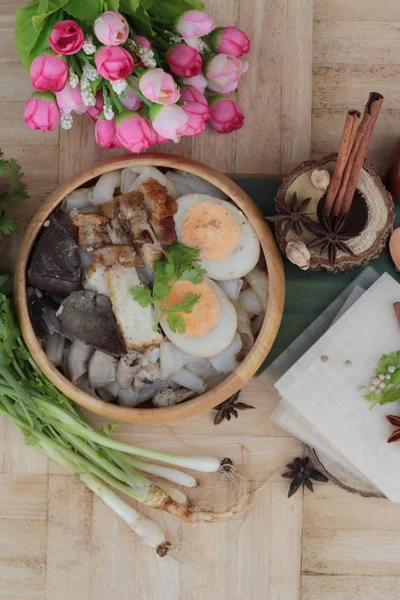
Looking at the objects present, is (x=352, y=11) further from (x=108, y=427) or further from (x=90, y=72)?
(x=108, y=427)

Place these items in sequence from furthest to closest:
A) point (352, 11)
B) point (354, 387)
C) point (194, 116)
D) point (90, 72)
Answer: point (352, 11) → point (354, 387) → point (194, 116) → point (90, 72)

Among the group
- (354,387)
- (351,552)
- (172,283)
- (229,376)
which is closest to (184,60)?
(172,283)

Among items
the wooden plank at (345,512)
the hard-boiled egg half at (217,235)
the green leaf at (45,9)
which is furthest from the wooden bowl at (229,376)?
the wooden plank at (345,512)

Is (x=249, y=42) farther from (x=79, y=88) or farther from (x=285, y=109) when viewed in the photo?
(x=79, y=88)

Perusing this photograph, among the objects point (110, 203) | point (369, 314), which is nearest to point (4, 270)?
point (110, 203)

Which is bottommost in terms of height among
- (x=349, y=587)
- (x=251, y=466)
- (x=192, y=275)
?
(x=349, y=587)

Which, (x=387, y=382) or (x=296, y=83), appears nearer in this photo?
(x=387, y=382)

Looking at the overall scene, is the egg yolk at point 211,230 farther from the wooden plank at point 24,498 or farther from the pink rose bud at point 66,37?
the wooden plank at point 24,498
